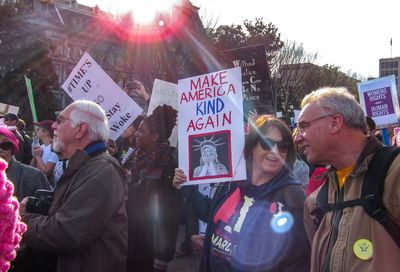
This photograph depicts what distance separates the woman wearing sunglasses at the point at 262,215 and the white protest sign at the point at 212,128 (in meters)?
0.10

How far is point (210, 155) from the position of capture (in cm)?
312

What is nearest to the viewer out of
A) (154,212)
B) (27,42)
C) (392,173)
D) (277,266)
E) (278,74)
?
(392,173)

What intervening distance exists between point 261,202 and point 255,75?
Answer: 8.89 ft

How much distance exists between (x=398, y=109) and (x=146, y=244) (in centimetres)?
416

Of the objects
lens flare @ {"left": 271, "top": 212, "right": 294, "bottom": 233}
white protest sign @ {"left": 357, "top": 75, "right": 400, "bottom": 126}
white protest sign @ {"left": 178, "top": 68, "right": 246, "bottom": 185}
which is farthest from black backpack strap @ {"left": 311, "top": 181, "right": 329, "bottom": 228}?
white protest sign @ {"left": 357, "top": 75, "right": 400, "bottom": 126}

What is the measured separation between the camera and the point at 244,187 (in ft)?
9.34

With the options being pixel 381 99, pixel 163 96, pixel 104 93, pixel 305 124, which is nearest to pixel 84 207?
pixel 305 124

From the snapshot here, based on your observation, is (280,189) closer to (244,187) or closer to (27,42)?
(244,187)

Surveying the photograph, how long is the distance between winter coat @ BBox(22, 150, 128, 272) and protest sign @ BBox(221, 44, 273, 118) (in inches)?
96.1

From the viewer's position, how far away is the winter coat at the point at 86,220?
8.55ft

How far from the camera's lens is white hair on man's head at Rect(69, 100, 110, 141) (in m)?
3.02

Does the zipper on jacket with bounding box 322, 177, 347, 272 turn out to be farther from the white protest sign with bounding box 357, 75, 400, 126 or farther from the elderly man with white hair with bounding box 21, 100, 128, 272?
the white protest sign with bounding box 357, 75, 400, 126

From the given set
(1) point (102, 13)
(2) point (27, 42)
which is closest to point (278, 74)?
(1) point (102, 13)

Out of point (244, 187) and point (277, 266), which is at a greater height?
point (244, 187)
